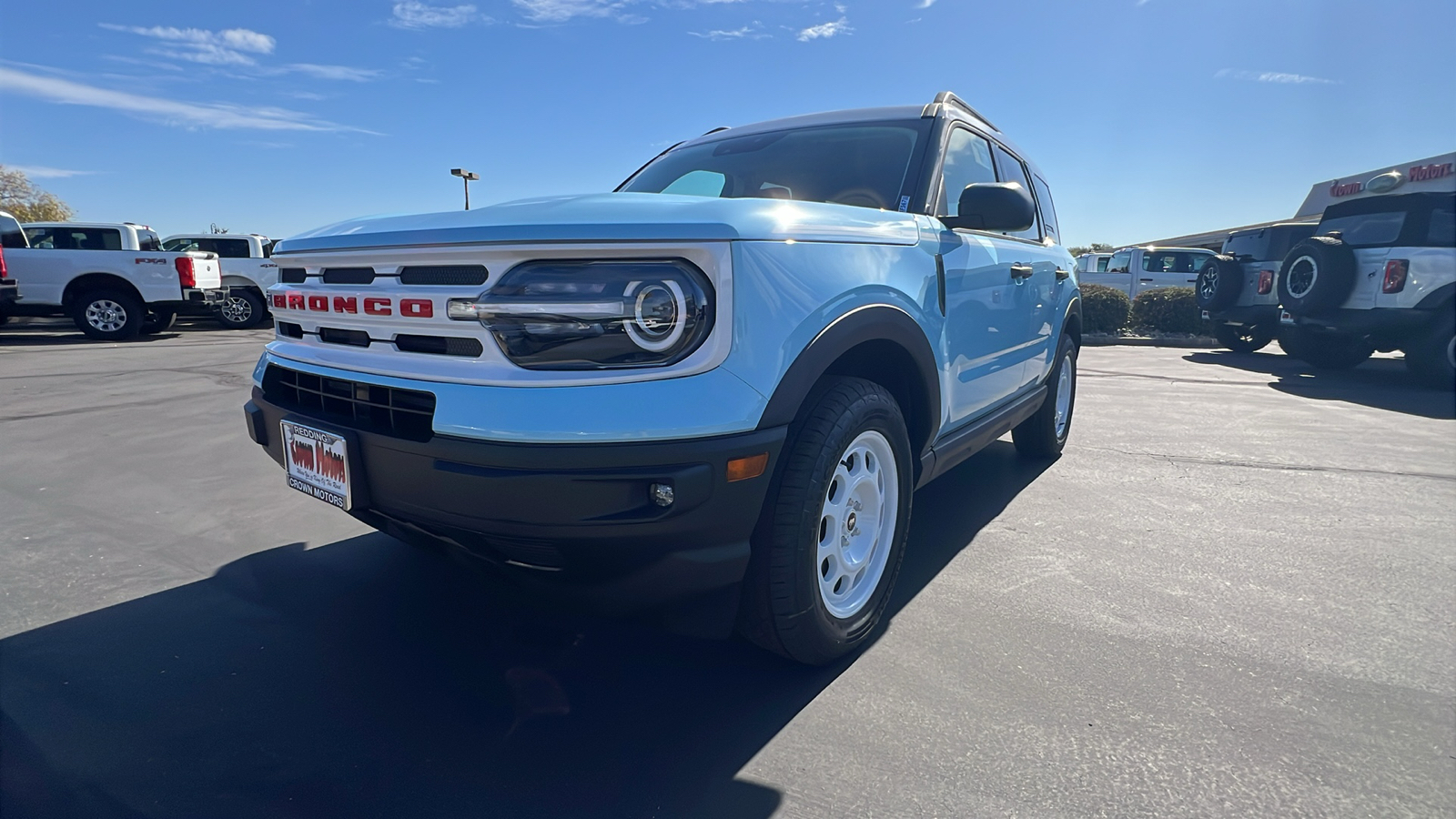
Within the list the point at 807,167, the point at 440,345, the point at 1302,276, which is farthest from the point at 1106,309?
the point at 440,345

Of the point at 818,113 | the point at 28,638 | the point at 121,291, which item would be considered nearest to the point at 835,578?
the point at 818,113

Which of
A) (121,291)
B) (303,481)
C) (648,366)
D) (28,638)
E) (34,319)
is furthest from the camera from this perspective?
(34,319)

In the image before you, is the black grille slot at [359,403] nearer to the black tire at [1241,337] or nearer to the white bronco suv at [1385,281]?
the white bronco suv at [1385,281]

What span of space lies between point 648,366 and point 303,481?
3.72 ft

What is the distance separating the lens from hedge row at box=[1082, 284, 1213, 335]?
1490 centimetres

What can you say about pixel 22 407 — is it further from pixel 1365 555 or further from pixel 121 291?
pixel 1365 555

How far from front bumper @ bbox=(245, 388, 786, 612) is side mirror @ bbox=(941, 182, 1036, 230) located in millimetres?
1329

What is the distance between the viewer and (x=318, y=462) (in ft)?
6.84

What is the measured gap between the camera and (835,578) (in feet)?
7.63

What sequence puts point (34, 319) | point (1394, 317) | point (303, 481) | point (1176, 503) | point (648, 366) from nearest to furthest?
point (648, 366) < point (303, 481) < point (1176, 503) < point (1394, 317) < point (34, 319)

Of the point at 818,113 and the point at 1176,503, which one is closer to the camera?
the point at 818,113

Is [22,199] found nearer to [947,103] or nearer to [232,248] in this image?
[232,248]

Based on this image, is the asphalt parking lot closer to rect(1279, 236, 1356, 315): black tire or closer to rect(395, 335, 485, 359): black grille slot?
rect(395, 335, 485, 359): black grille slot

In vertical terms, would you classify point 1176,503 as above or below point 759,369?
below
